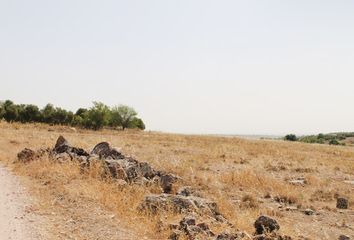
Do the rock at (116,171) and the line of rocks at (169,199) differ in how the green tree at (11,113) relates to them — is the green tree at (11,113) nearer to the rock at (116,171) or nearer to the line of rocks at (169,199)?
the line of rocks at (169,199)

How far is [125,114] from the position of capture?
73.6 metres

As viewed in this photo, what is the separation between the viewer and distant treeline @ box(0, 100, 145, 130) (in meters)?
63.4

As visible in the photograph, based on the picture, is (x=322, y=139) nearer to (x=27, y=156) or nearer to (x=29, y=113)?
(x=29, y=113)

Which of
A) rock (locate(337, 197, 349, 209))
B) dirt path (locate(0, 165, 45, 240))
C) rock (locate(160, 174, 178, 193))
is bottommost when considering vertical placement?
rock (locate(337, 197, 349, 209))

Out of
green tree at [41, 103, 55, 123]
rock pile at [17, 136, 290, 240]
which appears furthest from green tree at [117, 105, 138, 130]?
rock pile at [17, 136, 290, 240]

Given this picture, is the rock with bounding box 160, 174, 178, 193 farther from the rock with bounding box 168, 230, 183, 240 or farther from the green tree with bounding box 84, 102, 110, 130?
the green tree with bounding box 84, 102, 110, 130

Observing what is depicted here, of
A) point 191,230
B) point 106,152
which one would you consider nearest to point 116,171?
point 106,152

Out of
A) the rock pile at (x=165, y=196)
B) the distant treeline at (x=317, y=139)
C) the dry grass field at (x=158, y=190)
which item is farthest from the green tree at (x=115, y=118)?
the rock pile at (x=165, y=196)

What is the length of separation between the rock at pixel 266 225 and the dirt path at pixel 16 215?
508 centimetres

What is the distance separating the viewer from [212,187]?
18406 millimetres

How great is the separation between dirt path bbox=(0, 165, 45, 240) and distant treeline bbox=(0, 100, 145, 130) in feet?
157

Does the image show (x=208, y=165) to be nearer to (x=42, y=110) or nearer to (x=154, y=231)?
(x=154, y=231)

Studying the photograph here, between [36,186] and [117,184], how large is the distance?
9.43 ft

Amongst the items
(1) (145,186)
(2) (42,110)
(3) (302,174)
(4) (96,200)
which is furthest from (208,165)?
(2) (42,110)
